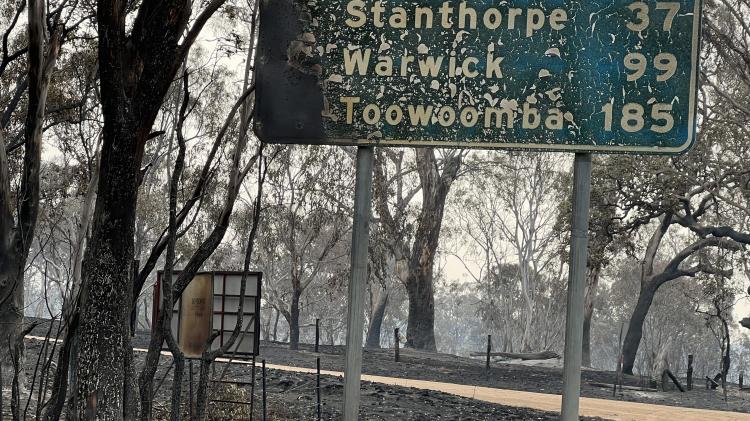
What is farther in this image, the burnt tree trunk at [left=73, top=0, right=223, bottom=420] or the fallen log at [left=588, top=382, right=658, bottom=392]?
the fallen log at [left=588, top=382, right=658, bottom=392]

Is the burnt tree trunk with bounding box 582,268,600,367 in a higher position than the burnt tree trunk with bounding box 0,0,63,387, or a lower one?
lower

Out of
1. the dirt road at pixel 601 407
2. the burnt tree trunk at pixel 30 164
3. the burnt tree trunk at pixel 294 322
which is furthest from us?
the burnt tree trunk at pixel 294 322

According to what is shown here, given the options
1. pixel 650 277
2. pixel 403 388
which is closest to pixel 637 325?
pixel 650 277

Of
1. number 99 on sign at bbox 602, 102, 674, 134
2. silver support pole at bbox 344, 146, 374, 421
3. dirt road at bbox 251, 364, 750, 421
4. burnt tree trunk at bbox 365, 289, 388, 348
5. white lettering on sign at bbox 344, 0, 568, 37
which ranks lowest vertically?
burnt tree trunk at bbox 365, 289, 388, 348

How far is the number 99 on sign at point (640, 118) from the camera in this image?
5.36 m

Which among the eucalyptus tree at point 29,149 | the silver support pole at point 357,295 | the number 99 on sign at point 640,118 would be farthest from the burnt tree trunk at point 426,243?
the number 99 on sign at point 640,118

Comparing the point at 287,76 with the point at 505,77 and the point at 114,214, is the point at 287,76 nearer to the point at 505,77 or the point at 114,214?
the point at 505,77

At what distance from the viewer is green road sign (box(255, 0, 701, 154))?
541 centimetres

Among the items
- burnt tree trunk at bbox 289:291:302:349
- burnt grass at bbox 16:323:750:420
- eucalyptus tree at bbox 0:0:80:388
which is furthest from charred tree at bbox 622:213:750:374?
eucalyptus tree at bbox 0:0:80:388

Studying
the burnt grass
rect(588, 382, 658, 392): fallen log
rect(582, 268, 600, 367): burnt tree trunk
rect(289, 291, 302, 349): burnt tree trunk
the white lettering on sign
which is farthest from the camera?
rect(582, 268, 600, 367): burnt tree trunk

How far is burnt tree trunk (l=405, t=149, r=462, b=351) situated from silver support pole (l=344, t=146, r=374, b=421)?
2719 centimetres

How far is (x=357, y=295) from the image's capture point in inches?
228

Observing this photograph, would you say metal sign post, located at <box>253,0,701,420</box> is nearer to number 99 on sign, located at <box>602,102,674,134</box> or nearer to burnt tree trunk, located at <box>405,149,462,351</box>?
number 99 on sign, located at <box>602,102,674,134</box>

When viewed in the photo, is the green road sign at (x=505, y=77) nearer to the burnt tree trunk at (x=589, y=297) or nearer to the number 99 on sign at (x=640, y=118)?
the number 99 on sign at (x=640, y=118)
